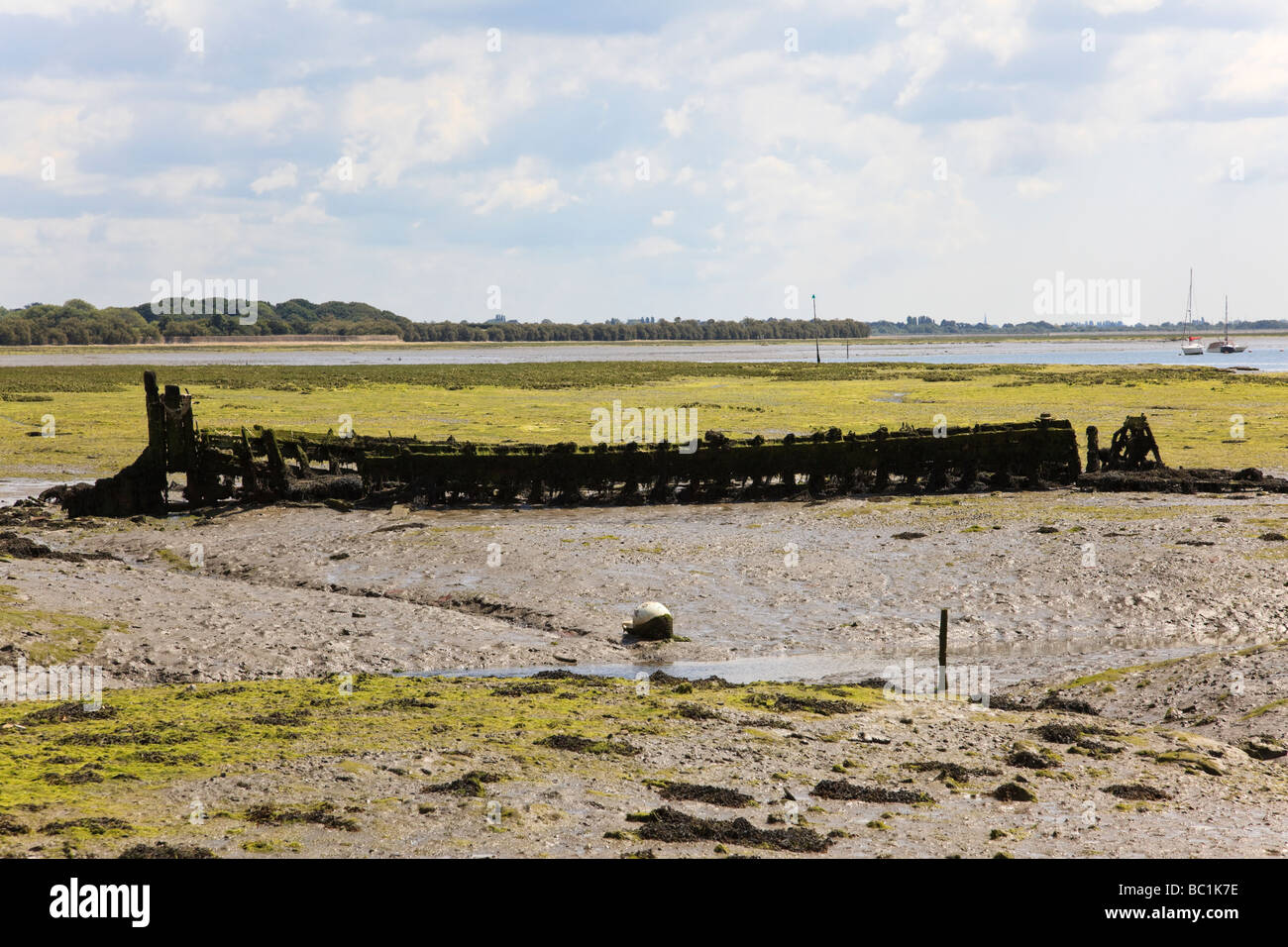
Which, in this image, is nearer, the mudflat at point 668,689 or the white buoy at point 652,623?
the mudflat at point 668,689

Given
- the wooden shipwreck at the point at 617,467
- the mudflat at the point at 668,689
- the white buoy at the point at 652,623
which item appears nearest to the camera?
the mudflat at the point at 668,689

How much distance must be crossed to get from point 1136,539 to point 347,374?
83.5m

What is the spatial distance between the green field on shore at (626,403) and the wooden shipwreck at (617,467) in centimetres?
687

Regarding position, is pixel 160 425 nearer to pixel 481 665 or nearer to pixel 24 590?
pixel 24 590

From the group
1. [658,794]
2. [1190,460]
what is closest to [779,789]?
[658,794]

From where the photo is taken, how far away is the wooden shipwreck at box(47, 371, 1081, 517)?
2825 centimetres

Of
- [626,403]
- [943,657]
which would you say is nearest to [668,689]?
[943,657]

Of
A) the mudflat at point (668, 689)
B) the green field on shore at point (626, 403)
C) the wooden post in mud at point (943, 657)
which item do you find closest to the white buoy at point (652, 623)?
the mudflat at point (668, 689)

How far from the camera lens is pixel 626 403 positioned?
62281mm

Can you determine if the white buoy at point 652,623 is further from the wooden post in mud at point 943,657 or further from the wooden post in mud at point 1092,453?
the wooden post in mud at point 1092,453

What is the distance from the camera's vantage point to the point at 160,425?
28672mm

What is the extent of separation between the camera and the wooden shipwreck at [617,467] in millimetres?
28250

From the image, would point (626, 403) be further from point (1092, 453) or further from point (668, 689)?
point (668, 689)

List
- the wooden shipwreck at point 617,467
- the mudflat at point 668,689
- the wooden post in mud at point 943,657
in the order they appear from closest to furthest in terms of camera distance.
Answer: the mudflat at point 668,689 → the wooden post in mud at point 943,657 → the wooden shipwreck at point 617,467
